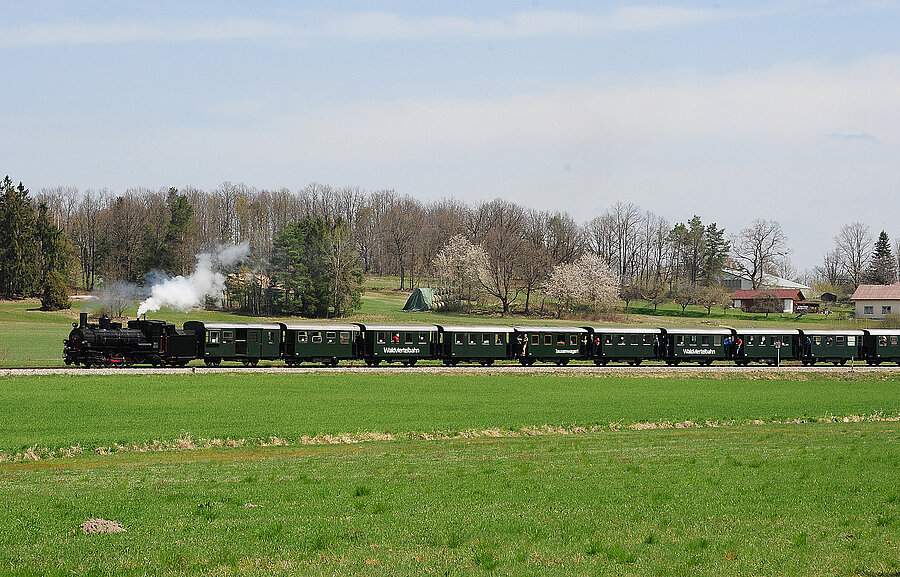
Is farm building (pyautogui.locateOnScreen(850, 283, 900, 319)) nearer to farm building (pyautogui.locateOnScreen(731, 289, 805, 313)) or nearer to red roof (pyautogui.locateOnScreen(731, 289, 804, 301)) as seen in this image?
farm building (pyautogui.locateOnScreen(731, 289, 805, 313))

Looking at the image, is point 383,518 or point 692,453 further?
point 692,453

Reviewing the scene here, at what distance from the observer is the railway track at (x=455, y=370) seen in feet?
142

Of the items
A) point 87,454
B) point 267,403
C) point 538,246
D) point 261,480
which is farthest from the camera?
point 538,246

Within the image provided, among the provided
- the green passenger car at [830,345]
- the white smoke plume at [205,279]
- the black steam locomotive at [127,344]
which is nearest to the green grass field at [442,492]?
the black steam locomotive at [127,344]

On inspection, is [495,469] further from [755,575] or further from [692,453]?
[755,575]

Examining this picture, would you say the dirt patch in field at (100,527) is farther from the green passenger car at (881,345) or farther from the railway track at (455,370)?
the green passenger car at (881,345)

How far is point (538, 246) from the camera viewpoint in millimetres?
126125

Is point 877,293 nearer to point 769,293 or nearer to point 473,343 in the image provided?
point 769,293

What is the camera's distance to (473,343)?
180 feet

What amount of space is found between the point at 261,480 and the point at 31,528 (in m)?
4.66

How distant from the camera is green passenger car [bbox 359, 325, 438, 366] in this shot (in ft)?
173

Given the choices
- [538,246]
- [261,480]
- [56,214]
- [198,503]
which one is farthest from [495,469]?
[56,214]

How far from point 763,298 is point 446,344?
277 feet

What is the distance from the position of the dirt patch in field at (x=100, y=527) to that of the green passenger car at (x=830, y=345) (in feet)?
190
